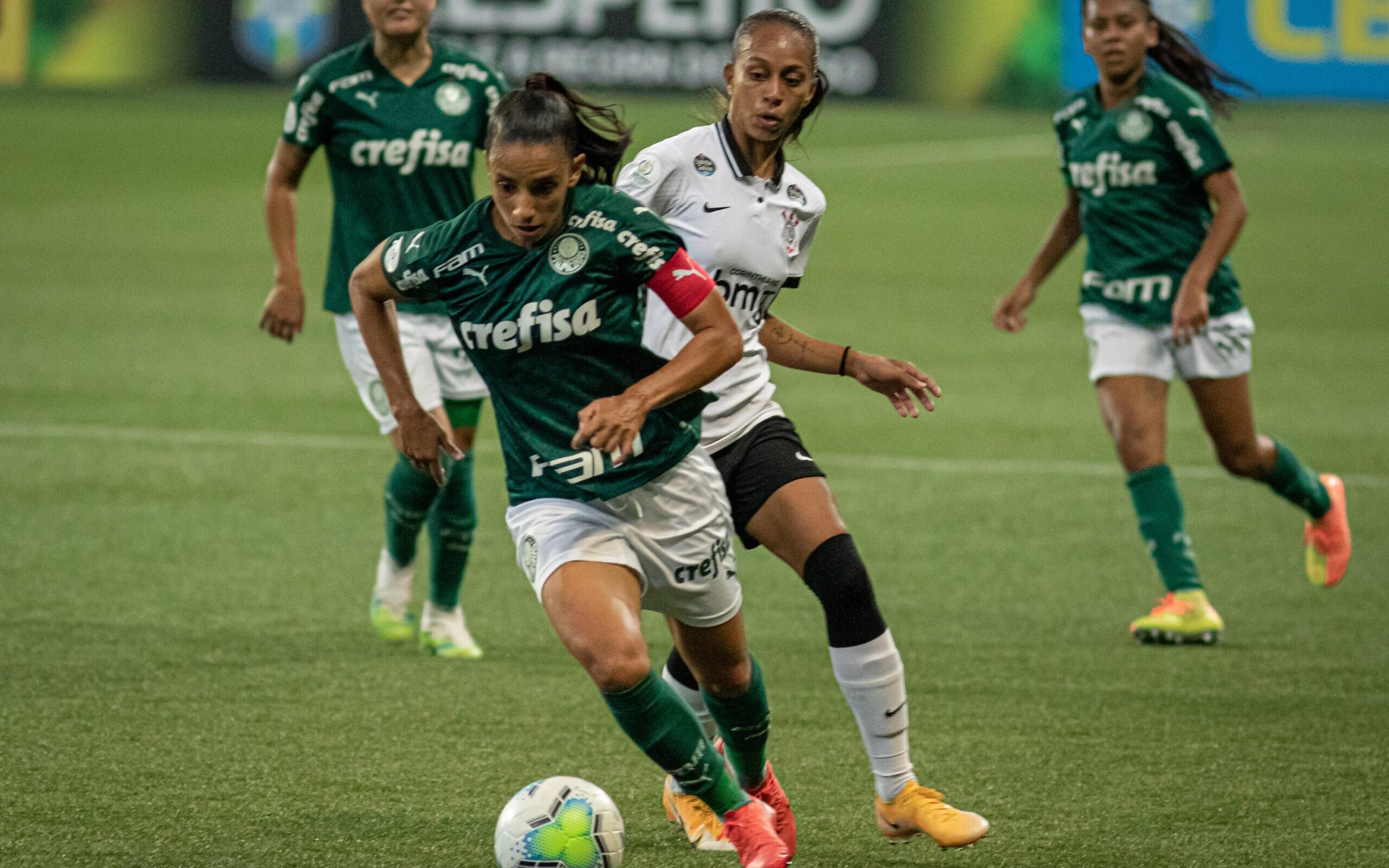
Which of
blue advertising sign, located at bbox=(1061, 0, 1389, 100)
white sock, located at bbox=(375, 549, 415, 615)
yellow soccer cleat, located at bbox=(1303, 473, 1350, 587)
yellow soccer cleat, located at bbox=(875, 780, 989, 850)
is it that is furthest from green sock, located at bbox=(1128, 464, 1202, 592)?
blue advertising sign, located at bbox=(1061, 0, 1389, 100)

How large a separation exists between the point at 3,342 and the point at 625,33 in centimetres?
1491

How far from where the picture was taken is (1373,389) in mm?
11055

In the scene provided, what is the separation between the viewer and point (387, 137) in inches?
242

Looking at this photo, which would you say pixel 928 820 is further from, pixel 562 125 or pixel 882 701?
pixel 562 125

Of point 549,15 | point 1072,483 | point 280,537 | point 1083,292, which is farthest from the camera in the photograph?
point 549,15

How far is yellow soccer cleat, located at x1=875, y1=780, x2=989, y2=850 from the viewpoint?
408 centimetres

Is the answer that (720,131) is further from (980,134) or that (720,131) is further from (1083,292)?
(980,134)

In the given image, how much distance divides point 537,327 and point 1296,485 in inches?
149

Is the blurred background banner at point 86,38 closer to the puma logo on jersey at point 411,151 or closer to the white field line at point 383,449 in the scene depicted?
the white field line at point 383,449

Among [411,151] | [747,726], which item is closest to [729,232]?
[747,726]

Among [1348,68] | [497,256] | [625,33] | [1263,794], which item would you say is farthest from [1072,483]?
[1348,68]

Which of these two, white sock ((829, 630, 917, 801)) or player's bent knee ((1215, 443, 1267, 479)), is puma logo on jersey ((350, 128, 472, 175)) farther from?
player's bent knee ((1215, 443, 1267, 479))

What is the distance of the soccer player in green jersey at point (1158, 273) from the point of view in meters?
6.31

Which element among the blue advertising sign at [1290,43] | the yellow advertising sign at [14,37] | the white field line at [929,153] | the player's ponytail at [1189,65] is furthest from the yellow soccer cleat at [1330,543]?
the yellow advertising sign at [14,37]
